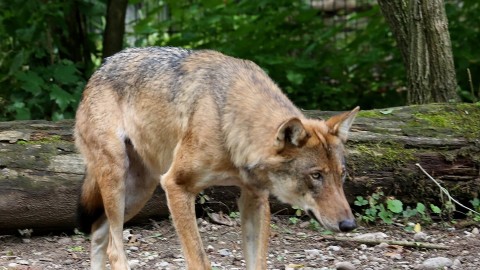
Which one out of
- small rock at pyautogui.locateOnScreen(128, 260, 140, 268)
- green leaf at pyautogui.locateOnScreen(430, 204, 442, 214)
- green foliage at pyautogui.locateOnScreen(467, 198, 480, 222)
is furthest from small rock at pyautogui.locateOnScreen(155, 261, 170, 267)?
green foliage at pyautogui.locateOnScreen(467, 198, 480, 222)

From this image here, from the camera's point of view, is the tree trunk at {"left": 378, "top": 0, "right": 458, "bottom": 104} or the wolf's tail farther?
the tree trunk at {"left": 378, "top": 0, "right": 458, "bottom": 104}

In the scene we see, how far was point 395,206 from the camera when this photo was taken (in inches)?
274

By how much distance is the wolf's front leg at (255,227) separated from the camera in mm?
5367

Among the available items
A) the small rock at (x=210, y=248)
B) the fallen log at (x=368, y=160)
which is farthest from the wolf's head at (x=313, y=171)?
the fallen log at (x=368, y=160)

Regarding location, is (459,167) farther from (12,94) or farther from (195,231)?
(12,94)

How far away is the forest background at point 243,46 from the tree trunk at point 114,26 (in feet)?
0.10

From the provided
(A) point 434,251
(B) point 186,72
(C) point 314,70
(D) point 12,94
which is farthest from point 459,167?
(D) point 12,94

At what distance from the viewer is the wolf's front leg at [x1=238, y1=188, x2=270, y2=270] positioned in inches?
211

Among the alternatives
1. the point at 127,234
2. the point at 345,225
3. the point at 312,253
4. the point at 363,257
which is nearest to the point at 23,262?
the point at 127,234

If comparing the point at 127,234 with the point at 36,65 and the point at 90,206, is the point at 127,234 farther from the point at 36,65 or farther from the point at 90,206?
the point at 36,65

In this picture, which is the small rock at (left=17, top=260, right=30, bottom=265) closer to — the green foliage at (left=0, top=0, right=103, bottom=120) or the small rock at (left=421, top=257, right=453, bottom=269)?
the green foliage at (left=0, top=0, right=103, bottom=120)

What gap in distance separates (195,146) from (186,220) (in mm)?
491

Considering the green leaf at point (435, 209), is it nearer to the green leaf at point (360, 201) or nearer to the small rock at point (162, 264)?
the green leaf at point (360, 201)

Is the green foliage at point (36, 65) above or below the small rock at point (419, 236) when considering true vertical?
above
